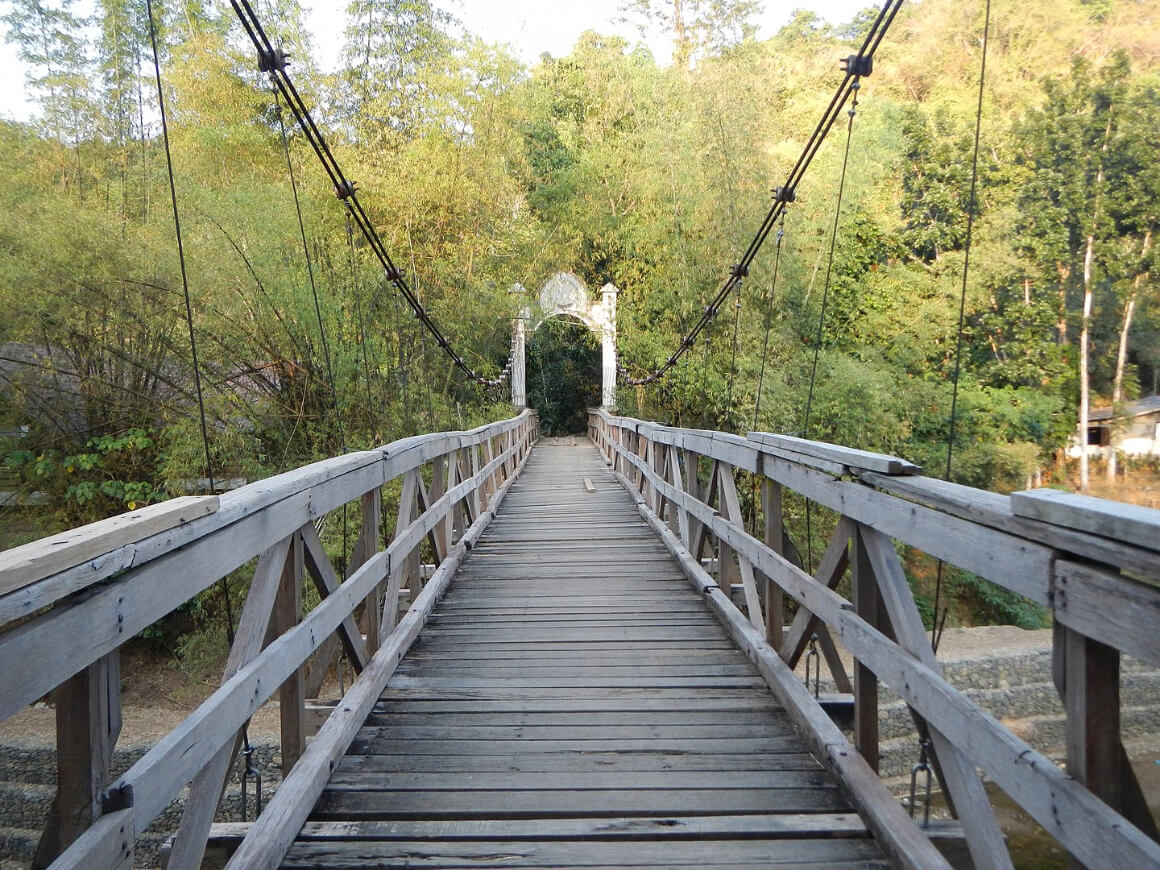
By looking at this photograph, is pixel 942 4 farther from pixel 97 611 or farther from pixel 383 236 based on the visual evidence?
pixel 97 611

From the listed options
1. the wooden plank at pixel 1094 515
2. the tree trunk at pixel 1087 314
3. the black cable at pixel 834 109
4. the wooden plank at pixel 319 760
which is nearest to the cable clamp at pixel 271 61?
the wooden plank at pixel 319 760

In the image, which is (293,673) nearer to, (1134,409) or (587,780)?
(587,780)

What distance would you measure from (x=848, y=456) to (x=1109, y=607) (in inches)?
34.5

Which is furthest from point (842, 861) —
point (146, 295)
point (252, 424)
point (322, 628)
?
point (146, 295)

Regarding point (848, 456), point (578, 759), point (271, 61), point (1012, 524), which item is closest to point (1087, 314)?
point (271, 61)

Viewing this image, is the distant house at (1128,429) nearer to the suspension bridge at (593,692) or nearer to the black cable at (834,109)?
the black cable at (834,109)

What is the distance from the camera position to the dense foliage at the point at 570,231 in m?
8.72

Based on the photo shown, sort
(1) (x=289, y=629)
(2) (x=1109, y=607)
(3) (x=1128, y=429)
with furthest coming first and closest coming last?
(3) (x=1128, y=429)
(1) (x=289, y=629)
(2) (x=1109, y=607)

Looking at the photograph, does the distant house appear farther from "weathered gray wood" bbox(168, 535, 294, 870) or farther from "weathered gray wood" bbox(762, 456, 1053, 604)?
"weathered gray wood" bbox(168, 535, 294, 870)

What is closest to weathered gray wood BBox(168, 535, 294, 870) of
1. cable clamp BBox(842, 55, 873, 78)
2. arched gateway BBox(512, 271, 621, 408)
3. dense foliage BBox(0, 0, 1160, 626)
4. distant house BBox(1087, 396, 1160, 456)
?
dense foliage BBox(0, 0, 1160, 626)

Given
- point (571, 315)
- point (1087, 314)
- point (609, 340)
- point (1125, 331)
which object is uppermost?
point (1087, 314)

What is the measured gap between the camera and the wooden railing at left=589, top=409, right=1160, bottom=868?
96 cm

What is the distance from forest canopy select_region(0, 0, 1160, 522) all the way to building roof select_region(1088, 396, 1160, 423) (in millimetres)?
352

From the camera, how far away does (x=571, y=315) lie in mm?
19172
